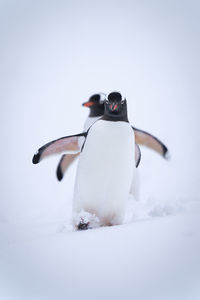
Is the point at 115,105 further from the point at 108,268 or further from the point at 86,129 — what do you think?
the point at 86,129

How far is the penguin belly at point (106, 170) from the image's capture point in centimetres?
128

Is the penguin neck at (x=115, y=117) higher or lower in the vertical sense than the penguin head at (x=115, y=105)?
lower

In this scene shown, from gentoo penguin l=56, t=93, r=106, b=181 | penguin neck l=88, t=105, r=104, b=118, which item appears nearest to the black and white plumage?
gentoo penguin l=56, t=93, r=106, b=181

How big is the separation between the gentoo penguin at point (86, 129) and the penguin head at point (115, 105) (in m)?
0.28

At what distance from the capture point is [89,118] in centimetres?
209

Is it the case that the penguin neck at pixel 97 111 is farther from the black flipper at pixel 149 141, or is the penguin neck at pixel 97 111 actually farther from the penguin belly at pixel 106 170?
the penguin belly at pixel 106 170

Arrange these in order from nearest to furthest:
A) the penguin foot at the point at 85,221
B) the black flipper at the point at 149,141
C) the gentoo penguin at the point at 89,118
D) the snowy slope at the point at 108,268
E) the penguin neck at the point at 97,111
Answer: the snowy slope at the point at 108,268
the penguin foot at the point at 85,221
the black flipper at the point at 149,141
the gentoo penguin at the point at 89,118
the penguin neck at the point at 97,111

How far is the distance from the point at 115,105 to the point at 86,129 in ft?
2.57

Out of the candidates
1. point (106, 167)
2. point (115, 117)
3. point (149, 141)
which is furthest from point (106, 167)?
point (149, 141)

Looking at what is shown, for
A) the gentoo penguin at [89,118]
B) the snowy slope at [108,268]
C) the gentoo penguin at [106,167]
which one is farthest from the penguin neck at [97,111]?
the snowy slope at [108,268]
